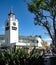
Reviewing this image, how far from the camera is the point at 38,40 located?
83.4 meters

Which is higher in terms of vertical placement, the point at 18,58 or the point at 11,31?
the point at 11,31

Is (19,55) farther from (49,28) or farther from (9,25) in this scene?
(9,25)

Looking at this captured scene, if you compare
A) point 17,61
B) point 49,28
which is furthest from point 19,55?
point 49,28

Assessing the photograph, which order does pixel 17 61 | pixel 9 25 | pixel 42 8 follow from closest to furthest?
pixel 17 61
pixel 42 8
pixel 9 25

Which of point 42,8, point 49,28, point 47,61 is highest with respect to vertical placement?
point 42,8

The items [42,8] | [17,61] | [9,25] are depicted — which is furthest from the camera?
[9,25]

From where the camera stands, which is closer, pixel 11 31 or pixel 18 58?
pixel 18 58

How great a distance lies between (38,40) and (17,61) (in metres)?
60.8

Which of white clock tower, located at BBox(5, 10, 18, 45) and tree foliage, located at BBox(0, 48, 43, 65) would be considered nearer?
tree foliage, located at BBox(0, 48, 43, 65)

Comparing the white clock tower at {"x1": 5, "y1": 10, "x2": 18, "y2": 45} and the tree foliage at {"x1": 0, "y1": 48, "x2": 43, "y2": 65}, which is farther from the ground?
the white clock tower at {"x1": 5, "y1": 10, "x2": 18, "y2": 45}

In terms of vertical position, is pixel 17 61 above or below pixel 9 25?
below

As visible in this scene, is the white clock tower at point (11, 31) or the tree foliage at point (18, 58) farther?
the white clock tower at point (11, 31)

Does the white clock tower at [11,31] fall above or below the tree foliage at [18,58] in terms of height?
above

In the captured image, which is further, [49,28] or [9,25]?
[9,25]
